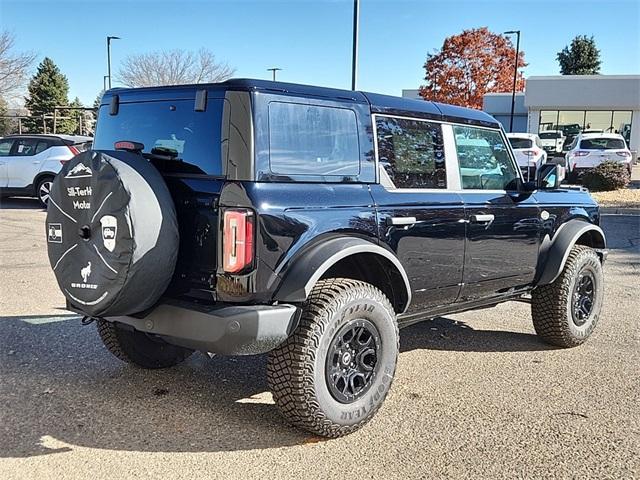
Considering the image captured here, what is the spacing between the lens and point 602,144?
20.2m

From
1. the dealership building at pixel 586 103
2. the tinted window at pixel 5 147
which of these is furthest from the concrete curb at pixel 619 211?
the dealership building at pixel 586 103

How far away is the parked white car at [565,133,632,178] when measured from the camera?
19656 millimetres

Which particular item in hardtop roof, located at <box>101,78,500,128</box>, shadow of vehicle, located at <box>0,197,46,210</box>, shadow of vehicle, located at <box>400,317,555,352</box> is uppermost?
hardtop roof, located at <box>101,78,500,128</box>

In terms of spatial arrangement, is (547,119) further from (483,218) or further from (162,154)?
(162,154)

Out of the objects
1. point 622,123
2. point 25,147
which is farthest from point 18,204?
point 622,123

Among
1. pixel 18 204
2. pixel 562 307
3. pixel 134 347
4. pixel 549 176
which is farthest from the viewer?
pixel 18 204

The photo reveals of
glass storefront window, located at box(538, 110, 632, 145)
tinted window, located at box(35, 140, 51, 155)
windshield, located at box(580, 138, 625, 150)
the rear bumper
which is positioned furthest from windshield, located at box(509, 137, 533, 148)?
glass storefront window, located at box(538, 110, 632, 145)

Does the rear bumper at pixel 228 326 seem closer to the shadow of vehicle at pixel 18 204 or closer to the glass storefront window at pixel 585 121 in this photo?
the shadow of vehicle at pixel 18 204

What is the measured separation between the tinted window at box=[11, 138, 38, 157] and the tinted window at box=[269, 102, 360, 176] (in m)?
12.1

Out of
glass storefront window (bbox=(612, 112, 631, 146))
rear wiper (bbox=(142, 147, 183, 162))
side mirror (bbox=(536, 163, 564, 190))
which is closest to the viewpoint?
rear wiper (bbox=(142, 147, 183, 162))

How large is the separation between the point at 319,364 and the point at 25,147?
12.8m

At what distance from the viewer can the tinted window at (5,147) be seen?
14336mm

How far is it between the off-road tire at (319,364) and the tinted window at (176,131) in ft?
3.06

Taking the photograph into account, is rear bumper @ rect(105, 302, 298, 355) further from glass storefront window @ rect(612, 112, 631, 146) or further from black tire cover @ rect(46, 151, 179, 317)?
glass storefront window @ rect(612, 112, 631, 146)
